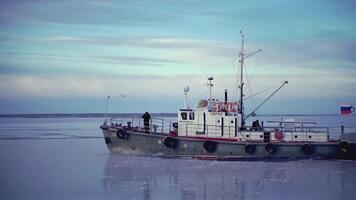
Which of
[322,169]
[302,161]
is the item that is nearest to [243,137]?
[302,161]

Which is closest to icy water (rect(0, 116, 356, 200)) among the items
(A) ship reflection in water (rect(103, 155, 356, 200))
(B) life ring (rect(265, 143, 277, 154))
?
(A) ship reflection in water (rect(103, 155, 356, 200))

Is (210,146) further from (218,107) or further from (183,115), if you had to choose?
(183,115)

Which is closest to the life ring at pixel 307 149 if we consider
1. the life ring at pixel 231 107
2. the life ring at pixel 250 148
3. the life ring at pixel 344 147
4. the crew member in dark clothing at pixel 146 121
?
the life ring at pixel 344 147

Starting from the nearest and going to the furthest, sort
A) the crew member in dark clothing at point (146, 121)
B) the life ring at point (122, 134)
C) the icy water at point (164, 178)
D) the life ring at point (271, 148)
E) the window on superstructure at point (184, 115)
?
1. the icy water at point (164, 178)
2. the life ring at point (271, 148)
3. the window on superstructure at point (184, 115)
4. the life ring at point (122, 134)
5. the crew member in dark clothing at point (146, 121)

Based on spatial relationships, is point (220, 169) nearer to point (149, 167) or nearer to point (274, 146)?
point (149, 167)

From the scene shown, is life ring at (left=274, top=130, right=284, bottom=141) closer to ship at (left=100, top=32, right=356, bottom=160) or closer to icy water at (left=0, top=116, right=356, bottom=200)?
ship at (left=100, top=32, right=356, bottom=160)

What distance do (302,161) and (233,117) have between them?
397 centimetres

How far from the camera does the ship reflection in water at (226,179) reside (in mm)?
16516

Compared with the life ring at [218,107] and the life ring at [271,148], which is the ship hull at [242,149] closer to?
the life ring at [271,148]

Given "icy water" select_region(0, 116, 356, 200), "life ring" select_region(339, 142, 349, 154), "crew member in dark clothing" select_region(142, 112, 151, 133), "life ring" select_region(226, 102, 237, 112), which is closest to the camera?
"icy water" select_region(0, 116, 356, 200)

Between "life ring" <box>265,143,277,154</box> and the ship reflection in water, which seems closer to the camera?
the ship reflection in water

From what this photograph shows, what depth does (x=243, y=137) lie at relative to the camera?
27.0m

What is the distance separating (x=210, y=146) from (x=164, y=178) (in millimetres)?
7032

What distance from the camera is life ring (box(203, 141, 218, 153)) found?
2649 cm
